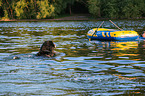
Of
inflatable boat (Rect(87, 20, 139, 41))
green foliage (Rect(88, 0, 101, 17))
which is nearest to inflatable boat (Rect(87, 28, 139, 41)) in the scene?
inflatable boat (Rect(87, 20, 139, 41))

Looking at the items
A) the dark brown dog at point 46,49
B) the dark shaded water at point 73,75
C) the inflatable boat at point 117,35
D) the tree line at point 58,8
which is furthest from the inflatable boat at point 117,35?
the tree line at point 58,8

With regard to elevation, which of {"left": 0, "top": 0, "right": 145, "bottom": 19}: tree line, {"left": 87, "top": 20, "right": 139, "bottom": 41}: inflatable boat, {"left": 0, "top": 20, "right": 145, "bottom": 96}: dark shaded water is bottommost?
{"left": 0, "top": 0, "right": 145, "bottom": 19}: tree line

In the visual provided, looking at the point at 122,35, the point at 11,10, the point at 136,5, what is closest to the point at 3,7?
the point at 11,10

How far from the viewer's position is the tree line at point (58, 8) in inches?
3723

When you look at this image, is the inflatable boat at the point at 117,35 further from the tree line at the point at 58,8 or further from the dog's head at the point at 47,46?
the tree line at the point at 58,8

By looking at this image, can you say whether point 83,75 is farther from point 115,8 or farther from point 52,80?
point 115,8

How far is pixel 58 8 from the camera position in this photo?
331 ft

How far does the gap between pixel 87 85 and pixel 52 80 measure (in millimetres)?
1471

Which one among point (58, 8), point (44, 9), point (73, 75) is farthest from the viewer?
point (58, 8)

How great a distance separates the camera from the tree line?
94.6 metres

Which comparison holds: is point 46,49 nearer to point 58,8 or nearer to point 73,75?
point 73,75

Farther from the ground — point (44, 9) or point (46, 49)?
point (46, 49)

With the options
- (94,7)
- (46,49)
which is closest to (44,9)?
(94,7)

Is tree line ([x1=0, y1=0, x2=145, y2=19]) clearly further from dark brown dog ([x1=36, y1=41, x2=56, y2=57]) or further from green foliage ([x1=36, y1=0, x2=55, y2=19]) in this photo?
dark brown dog ([x1=36, y1=41, x2=56, y2=57])
